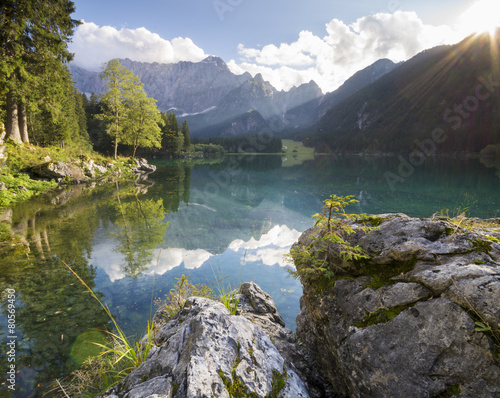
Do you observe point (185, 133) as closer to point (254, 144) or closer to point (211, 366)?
point (254, 144)

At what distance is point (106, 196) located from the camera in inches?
807

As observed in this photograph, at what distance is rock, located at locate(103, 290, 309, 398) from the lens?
8.00ft

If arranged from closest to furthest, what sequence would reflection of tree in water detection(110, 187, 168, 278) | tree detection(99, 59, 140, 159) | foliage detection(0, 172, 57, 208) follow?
reflection of tree in water detection(110, 187, 168, 278) < foliage detection(0, 172, 57, 208) < tree detection(99, 59, 140, 159)

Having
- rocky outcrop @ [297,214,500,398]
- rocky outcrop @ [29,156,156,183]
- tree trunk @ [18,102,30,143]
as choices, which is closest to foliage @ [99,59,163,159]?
rocky outcrop @ [29,156,156,183]

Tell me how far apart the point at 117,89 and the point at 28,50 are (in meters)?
12.5

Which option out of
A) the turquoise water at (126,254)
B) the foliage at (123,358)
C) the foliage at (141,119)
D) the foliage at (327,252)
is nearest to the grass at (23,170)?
the turquoise water at (126,254)

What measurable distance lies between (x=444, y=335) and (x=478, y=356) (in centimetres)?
28

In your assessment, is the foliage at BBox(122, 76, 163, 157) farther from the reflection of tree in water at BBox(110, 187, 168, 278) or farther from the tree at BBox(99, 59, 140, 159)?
the reflection of tree in water at BBox(110, 187, 168, 278)

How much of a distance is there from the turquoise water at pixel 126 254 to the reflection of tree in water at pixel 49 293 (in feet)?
0.08

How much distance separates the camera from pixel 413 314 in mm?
2793

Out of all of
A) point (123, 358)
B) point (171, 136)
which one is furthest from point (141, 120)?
point (171, 136)

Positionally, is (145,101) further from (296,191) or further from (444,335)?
(444,335)

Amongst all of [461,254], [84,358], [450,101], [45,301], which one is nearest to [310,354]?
[461,254]

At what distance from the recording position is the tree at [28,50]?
1981 centimetres
